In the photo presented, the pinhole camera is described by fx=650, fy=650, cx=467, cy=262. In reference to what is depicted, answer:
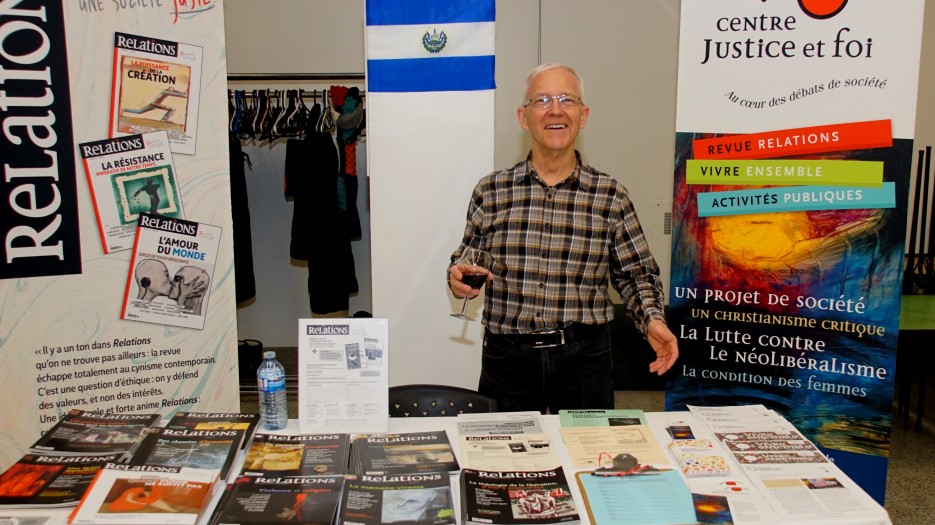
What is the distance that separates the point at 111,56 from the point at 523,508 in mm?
1992

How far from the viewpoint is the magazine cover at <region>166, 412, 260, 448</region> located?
1.69 metres

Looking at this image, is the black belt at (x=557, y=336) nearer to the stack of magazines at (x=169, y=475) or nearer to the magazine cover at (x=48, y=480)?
the stack of magazines at (x=169, y=475)

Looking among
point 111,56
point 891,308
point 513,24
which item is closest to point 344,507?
point 111,56

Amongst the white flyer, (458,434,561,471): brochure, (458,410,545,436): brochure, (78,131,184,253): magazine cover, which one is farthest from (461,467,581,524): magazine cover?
(78,131,184,253): magazine cover

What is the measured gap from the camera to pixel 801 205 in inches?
93.6

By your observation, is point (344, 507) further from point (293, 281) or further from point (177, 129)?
point (293, 281)

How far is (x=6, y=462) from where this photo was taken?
227cm

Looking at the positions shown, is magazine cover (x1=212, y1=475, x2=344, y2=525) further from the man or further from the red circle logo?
the red circle logo

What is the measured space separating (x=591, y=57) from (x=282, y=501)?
3.35 meters

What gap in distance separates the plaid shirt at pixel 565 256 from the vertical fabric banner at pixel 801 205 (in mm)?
454

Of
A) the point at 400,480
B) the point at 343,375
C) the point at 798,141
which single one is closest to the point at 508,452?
the point at 400,480

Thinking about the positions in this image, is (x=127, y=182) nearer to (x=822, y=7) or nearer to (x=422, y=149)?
(x=422, y=149)

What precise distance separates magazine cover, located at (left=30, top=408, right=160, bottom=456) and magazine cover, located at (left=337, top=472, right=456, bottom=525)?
0.62 metres

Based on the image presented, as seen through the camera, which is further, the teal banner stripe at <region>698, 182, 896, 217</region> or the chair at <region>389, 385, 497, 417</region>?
the teal banner stripe at <region>698, 182, 896, 217</region>
